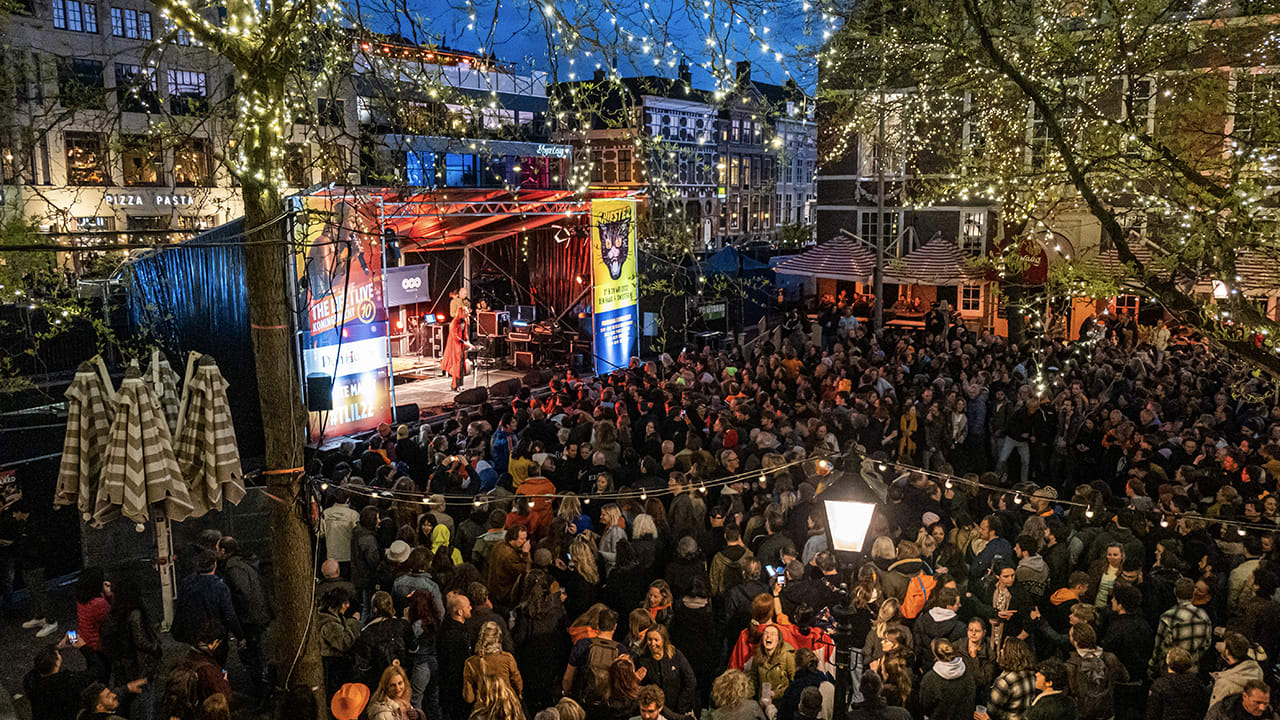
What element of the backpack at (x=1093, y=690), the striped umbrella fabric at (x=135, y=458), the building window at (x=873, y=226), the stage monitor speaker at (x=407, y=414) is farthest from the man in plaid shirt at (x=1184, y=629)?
the building window at (x=873, y=226)

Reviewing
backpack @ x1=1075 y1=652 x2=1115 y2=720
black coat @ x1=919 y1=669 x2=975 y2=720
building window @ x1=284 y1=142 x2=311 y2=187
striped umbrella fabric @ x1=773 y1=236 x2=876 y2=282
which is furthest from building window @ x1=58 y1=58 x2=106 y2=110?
striped umbrella fabric @ x1=773 y1=236 x2=876 y2=282

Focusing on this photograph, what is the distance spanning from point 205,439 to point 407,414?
338 inches

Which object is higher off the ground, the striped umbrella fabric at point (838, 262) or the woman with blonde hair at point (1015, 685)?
the striped umbrella fabric at point (838, 262)

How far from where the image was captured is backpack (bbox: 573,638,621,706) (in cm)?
524

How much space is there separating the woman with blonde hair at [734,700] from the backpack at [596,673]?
68cm

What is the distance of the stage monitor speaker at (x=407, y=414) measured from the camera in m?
13.6

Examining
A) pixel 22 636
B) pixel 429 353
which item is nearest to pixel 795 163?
pixel 429 353

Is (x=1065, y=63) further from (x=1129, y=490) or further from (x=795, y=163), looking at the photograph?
(x=795, y=163)

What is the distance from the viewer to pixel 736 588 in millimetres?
6242

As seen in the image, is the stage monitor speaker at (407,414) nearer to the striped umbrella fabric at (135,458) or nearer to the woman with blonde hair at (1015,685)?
the striped umbrella fabric at (135,458)

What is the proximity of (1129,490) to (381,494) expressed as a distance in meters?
6.43

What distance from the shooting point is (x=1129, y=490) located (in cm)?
786

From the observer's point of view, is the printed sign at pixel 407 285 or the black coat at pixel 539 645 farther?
the printed sign at pixel 407 285

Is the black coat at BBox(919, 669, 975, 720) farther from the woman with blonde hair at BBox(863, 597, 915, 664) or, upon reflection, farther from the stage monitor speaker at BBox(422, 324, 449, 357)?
the stage monitor speaker at BBox(422, 324, 449, 357)
